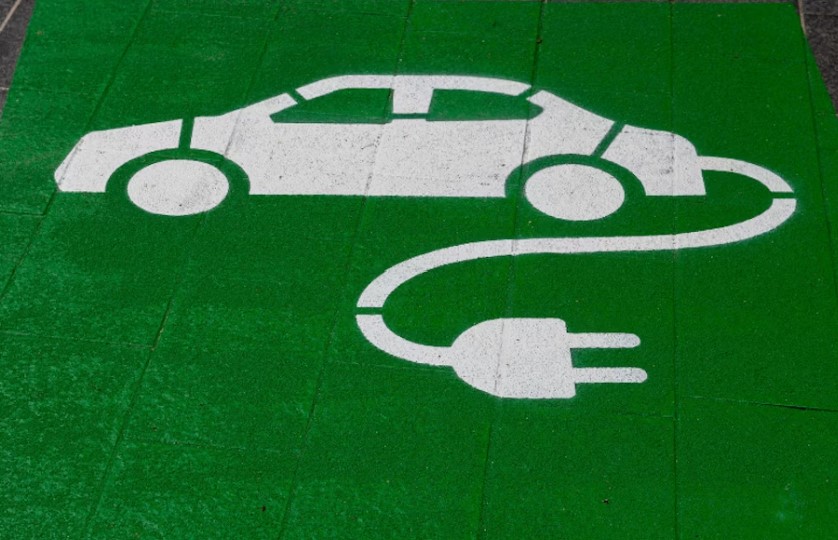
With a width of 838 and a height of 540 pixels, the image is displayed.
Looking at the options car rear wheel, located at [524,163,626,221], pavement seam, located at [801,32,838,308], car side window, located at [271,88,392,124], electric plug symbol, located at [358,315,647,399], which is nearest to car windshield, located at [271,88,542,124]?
car side window, located at [271,88,392,124]

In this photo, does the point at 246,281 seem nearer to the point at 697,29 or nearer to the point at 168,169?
the point at 168,169

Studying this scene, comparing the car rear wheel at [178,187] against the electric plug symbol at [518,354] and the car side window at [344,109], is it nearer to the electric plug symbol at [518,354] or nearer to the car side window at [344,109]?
the car side window at [344,109]

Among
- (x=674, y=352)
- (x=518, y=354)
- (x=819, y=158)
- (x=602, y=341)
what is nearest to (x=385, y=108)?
(x=518, y=354)

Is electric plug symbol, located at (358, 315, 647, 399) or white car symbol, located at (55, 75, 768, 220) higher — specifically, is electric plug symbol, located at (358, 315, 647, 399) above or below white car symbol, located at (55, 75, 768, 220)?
below

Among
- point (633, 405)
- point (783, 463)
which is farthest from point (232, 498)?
point (783, 463)

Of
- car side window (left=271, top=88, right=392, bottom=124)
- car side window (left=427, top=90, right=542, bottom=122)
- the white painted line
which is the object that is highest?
car side window (left=427, top=90, right=542, bottom=122)

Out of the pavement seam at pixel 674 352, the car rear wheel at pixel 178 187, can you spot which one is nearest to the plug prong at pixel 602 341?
the pavement seam at pixel 674 352

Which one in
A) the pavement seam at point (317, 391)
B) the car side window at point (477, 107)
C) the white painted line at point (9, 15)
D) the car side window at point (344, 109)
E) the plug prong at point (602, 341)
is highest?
the car side window at point (477, 107)

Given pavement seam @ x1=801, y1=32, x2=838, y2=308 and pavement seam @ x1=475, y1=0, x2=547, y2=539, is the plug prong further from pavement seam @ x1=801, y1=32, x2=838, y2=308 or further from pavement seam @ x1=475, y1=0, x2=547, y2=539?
pavement seam @ x1=801, y1=32, x2=838, y2=308
